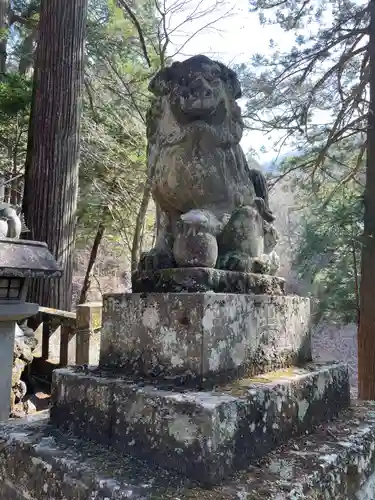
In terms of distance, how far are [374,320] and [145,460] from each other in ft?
12.8

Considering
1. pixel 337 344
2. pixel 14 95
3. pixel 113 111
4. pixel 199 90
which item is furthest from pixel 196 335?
pixel 337 344

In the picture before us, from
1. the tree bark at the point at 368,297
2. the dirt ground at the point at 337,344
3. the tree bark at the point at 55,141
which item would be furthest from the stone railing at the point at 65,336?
the dirt ground at the point at 337,344

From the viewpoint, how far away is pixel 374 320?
4.55 metres

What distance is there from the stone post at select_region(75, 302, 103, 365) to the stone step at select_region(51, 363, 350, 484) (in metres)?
2.99

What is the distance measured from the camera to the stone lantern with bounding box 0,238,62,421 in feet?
11.1

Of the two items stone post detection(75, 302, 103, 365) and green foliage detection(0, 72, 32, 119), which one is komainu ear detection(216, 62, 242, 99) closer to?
stone post detection(75, 302, 103, 365)

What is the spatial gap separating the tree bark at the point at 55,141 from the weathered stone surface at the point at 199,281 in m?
3.61

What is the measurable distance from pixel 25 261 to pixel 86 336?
1.41m

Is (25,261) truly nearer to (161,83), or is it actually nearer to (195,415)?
(161,83)

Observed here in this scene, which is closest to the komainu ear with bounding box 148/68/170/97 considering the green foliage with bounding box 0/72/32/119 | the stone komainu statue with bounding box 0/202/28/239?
the stone komainu statue with bounding box 0/202/28/239

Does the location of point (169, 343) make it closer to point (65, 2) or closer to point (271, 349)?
point (271, 349)

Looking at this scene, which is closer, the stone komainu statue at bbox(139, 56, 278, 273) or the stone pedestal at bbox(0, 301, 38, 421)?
the stone komainu statue at bbox(139, 56, 278, 273)

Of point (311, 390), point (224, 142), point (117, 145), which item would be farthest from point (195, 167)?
point (117, 145)

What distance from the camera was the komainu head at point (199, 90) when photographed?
5.59ft
